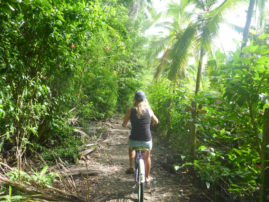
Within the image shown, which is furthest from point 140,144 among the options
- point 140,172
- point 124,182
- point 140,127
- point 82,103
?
point 82,103

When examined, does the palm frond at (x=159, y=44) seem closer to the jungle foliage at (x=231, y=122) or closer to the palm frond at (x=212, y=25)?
the palm frond at (x=212, y=25)

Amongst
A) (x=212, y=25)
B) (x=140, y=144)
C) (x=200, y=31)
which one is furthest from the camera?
(x=200, y=31)

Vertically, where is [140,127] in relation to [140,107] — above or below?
below

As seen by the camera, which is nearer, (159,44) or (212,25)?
(212,25)

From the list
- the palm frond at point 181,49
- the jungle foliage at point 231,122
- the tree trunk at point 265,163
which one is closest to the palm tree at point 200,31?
the palm frond at point 181,49

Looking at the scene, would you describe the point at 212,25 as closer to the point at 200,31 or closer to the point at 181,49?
the point at 200,31

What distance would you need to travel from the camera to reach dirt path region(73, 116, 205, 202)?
3.30 metres

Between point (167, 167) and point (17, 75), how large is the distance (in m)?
3.96

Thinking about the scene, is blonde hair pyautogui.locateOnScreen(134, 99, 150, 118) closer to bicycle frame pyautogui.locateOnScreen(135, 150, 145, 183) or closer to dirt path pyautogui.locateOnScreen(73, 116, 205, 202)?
bicycle frame pyautogui.locateOnScreen(135, 150, 145, 183)

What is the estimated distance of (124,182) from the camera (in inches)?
150

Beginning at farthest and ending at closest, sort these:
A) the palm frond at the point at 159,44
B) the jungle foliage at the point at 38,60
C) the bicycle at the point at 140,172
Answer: the palm frond at the point at 159,44 < the bicycle at the point at 140,172 < the jungle foliage at the point at 38,60

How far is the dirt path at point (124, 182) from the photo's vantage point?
10.8 ft

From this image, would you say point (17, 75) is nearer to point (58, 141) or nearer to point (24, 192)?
point (24, 192)

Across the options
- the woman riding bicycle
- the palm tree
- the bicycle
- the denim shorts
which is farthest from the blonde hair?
the palm tree
